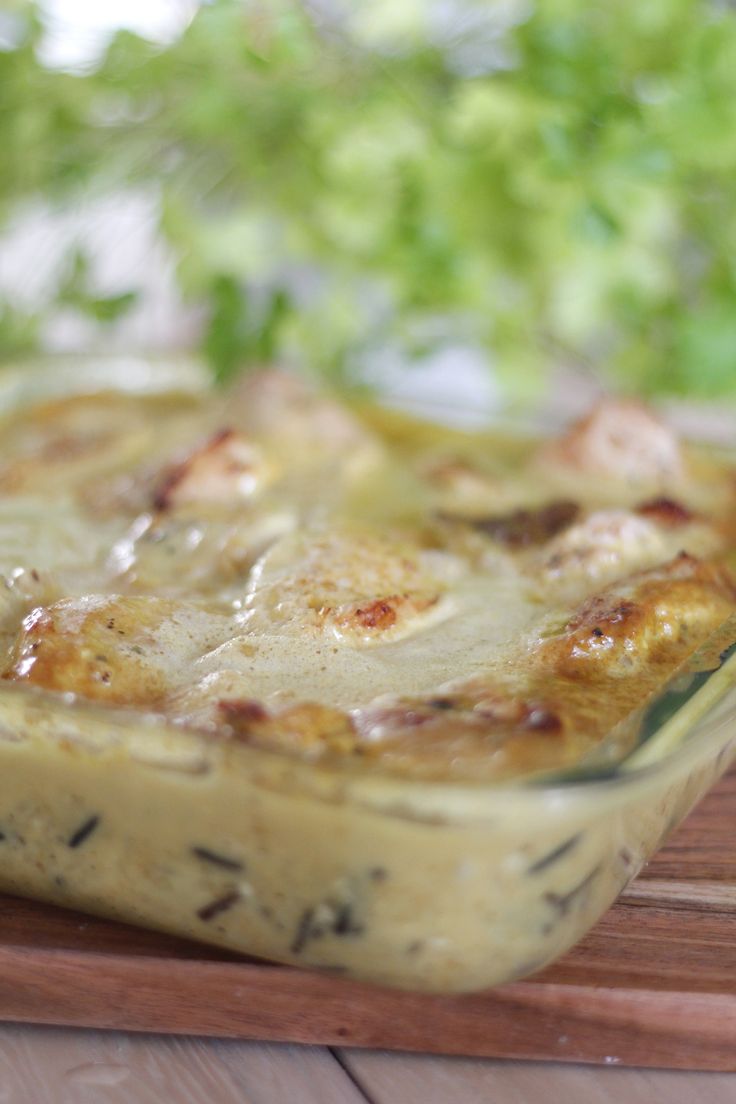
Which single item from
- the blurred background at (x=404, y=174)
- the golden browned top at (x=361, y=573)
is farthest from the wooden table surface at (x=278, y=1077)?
the blurred background at (x=404, y=174)

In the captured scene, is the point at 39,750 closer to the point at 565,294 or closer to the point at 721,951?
the point at 721,951

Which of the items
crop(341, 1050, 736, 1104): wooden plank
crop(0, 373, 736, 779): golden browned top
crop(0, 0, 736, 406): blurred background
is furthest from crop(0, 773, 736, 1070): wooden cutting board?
crop(0, 0, 736, 406): blurred background

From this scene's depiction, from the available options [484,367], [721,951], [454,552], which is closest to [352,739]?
[721,951]

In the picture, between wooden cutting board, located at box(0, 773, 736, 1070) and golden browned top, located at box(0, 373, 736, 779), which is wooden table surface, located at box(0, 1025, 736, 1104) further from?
golden browned top, located at box(0, 373, 736, 779)

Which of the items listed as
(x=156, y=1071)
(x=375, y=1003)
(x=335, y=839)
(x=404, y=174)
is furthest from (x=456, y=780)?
(x=404, y=174)

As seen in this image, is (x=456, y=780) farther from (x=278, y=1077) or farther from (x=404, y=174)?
(x=404, y=174)

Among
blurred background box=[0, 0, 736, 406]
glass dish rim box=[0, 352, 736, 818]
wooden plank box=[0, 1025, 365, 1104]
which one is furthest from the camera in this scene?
blurred background box=[0, 0, 736, 406]

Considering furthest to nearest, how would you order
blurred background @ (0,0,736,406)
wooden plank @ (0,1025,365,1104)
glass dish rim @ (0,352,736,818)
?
blurred background @ (0,0,736,406) < wooden plank @ (0,1025,365,1104) < glass dish rim @ (0,352,736,818)
